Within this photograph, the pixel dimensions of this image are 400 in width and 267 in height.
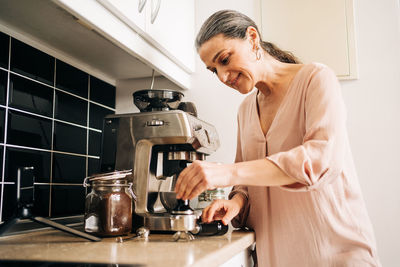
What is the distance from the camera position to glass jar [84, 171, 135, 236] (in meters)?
0.89

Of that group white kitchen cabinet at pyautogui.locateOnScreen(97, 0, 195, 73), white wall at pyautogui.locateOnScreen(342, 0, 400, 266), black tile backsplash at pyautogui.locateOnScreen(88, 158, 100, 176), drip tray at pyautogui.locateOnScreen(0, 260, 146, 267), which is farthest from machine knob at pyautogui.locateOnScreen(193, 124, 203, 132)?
white wall at pyautogui.locateOnScreen(342, 0, 400, 266)

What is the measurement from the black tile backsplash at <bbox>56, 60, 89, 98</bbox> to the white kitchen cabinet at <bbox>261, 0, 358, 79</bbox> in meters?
0.78

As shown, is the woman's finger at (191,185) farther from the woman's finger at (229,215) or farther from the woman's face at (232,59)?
the woman's face at (232,59)

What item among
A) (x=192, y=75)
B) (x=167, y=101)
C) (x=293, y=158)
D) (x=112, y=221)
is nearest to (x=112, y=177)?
(x=112, y=221)

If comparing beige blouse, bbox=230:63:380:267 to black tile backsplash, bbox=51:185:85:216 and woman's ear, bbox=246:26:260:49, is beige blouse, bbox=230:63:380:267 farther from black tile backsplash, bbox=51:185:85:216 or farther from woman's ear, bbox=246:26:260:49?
black tile backsplash, bbox=51:185:85:216

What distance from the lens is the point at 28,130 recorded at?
3.70 feet

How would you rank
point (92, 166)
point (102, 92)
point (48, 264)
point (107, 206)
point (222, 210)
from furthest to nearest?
point (102, 92), point (92, 166), point (222, 210), point (107, 206), point (48, 264)

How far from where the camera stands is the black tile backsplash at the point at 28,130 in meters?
1.07

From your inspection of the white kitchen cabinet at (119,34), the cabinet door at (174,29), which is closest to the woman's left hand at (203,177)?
the white kitchen cabinet at (119,34)

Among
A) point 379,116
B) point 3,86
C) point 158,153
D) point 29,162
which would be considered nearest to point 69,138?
point 29,162

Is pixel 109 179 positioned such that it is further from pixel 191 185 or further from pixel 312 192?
pixel 312 192

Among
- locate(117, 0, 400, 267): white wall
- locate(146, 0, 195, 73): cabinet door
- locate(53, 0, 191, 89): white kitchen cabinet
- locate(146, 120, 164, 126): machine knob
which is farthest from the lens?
locate(117, 0, 400, 267): white wall

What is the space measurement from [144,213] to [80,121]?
22.9 inches

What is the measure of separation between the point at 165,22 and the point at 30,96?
20.7 inches
